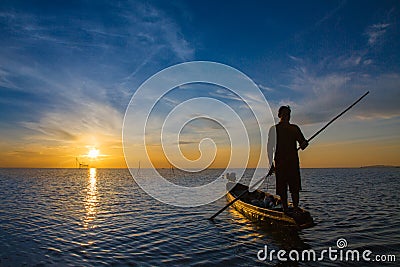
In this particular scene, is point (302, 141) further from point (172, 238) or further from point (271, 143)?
point (172, 238)

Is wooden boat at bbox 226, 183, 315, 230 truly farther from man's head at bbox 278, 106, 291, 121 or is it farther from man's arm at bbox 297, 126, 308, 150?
man's head at bbox 278, 106, 291, 121

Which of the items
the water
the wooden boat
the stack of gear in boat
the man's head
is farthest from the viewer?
the stack of gear in boat

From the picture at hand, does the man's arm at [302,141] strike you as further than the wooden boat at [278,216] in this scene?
No

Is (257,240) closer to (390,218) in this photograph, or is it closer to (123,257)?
(123,257)

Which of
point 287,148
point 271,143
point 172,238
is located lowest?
point 172,238

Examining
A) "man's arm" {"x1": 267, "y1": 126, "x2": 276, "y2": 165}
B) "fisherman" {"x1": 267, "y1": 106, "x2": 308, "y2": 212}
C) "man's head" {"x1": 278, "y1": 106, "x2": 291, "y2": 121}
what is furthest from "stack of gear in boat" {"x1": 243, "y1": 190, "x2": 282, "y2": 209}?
"man's head" {"x1": 278, "y1": 106, "x2": 291, "y2": 121}

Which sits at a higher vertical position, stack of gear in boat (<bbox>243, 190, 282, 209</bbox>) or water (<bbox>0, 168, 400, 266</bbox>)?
stack of gear in boat (<bbox>243, 190, 282, 209</bbox>)

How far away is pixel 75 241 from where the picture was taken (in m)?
11.6

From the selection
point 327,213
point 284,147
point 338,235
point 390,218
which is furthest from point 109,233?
point 390,218

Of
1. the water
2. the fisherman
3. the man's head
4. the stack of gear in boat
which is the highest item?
the man's head

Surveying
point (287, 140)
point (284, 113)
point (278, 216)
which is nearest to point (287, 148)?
point (287, 140)

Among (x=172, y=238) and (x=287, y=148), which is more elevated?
(x=287, y=148)

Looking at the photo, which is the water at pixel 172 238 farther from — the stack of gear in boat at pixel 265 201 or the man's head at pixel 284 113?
the man's head at pixel 284 113

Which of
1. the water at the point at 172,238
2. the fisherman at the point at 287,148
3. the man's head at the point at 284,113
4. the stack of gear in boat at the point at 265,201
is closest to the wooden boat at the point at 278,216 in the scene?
the water at the point at 172,238
